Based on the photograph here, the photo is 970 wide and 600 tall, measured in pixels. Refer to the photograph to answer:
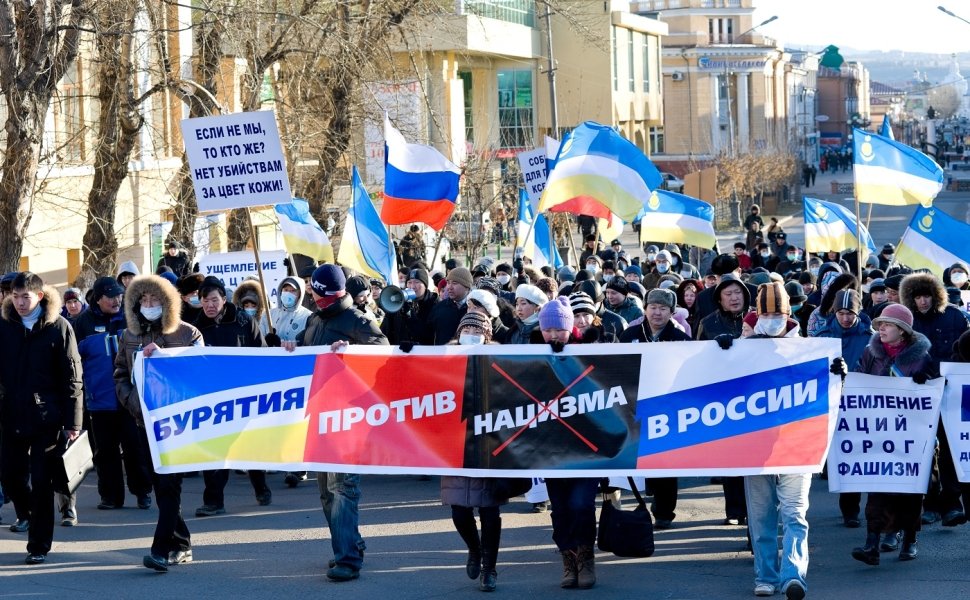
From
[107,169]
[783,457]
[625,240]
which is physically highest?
[107,169]

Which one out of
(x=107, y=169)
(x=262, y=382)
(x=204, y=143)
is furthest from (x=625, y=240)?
(x=262, y=382)

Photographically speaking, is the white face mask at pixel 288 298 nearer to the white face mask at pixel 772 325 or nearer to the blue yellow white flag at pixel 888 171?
the white face mask at pixel 772 325

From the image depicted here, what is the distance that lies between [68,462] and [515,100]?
5367 centimetres

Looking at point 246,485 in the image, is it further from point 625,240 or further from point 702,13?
point 702,13

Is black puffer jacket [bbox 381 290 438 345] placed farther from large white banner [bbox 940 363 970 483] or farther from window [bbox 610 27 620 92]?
window [bbox 610 27 620 92]

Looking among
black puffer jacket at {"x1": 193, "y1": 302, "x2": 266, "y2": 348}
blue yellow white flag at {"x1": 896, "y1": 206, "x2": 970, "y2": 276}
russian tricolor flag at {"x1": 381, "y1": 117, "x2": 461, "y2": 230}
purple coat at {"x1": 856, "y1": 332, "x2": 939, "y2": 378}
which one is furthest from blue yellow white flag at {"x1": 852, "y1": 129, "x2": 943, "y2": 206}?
black puffer jacket at {"x1": 193, "y1": 302, "x2": 266, "y2": 348}

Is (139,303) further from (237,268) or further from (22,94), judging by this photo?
(237,268)

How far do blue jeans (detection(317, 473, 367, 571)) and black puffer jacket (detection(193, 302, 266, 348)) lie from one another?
8.68 ft

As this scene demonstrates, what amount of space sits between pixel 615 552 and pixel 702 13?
108 m

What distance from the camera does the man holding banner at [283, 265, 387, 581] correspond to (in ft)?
29.1

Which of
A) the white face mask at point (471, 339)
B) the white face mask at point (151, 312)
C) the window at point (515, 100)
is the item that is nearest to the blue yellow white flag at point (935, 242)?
the white face mask at point (471, 339)

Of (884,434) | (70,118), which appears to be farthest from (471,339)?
(70,118)

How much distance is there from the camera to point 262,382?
9086 millimetres

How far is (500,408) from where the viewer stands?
8797mm
